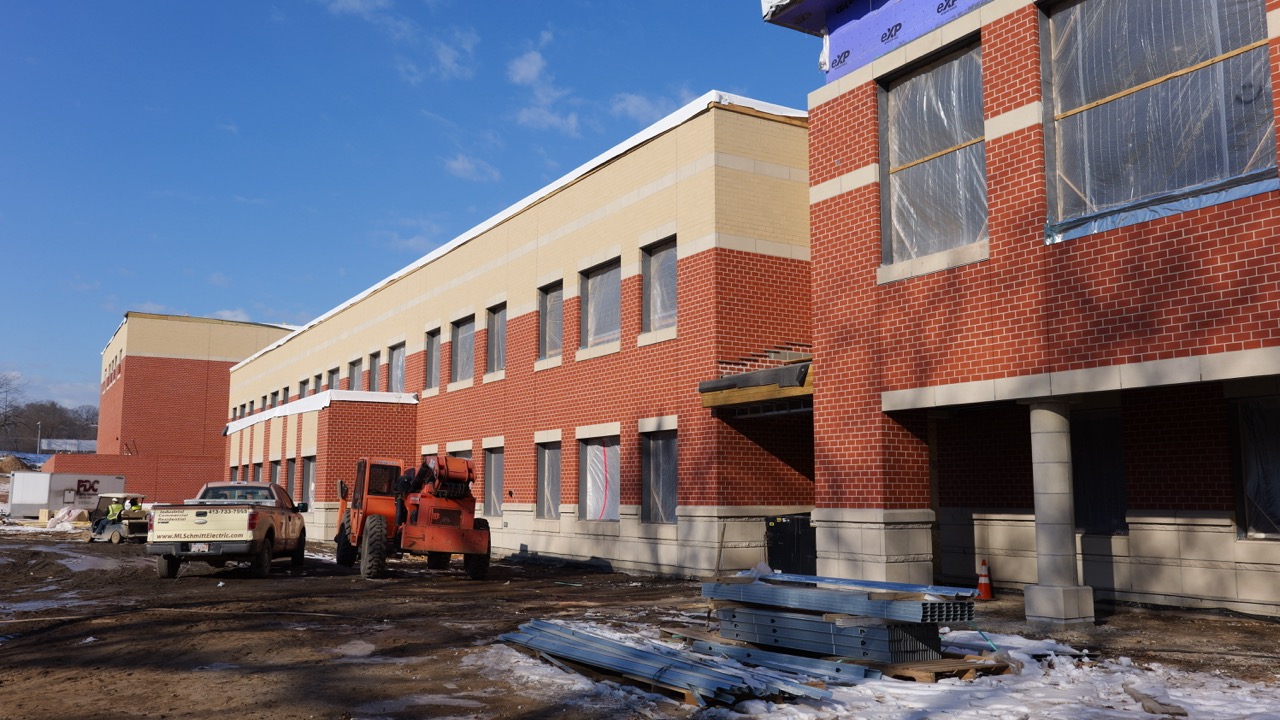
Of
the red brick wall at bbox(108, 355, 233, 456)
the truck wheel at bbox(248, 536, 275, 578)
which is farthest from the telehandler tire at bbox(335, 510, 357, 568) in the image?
the red brick wall at bbox(108, 355, 233, 456)

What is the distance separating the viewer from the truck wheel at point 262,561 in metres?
19.7

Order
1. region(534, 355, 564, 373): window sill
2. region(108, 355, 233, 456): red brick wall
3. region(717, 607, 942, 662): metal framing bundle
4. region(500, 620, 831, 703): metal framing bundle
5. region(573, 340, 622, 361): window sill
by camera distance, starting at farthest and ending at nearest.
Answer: region(108, 355, 233, 456): red brick wall → region(534, 355, 564, 373): window sill → region(573, 340, 622, 361): window sill → region(717, 607, 942, 662): metal framing bundle → region(500, 620, 831, 703): metal framing bundle

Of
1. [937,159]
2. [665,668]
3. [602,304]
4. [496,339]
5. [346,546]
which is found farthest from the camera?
[496,339]

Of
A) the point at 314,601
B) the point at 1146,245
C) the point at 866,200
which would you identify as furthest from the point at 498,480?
the point at 1146,245

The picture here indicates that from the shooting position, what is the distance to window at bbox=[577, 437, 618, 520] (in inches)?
878

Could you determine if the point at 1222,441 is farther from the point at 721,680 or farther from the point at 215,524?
the point at 215,524

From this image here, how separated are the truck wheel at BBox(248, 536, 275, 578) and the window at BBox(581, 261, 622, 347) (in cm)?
800

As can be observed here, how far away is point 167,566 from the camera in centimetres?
1944

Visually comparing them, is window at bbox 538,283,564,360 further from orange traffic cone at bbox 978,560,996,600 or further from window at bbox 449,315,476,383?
orange traffic cone at bbox 978,560,996,600

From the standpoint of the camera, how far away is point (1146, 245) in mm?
11578

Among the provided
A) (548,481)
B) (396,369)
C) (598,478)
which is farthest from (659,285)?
(396,369)

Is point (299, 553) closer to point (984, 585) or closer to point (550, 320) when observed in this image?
point (550, 320)

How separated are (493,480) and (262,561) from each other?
28.4ft

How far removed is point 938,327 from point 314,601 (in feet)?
31.9
